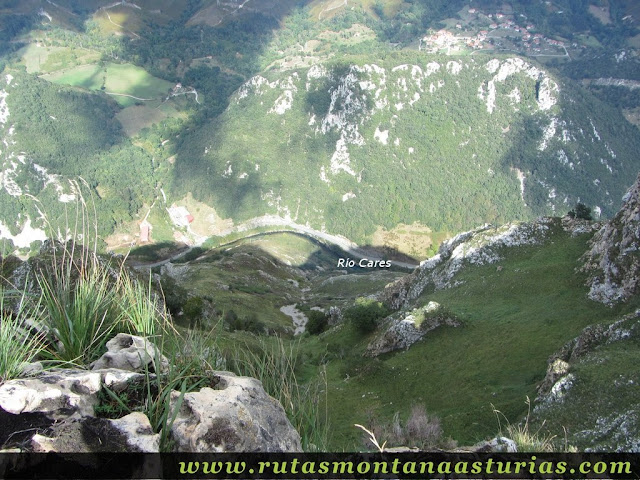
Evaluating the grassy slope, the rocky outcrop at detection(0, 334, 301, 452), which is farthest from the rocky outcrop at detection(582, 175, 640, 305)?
the rocky outcrop at detection(0, 334, 301, 452)

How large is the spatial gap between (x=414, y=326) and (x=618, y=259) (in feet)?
65.4

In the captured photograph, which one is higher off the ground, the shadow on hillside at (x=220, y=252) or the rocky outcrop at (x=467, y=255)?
the rocky outcrop at (x=467, y=255)

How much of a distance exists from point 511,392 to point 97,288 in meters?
29.4

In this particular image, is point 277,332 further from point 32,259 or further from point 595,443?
point 595,443

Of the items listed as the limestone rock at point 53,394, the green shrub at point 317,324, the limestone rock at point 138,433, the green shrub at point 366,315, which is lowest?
the green shrub at point 317,324

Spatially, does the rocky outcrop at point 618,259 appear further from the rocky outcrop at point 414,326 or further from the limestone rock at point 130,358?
the limestone rock at point 130,358

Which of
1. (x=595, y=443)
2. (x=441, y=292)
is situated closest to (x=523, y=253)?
(x=441, y=292)

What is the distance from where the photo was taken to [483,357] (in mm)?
37906

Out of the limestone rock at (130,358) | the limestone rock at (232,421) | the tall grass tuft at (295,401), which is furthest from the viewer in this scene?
the limestone rock at (130,358)

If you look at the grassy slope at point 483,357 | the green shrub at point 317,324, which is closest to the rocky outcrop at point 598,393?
the grassy slope at point 483,357

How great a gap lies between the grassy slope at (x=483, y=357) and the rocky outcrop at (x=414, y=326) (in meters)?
0.91

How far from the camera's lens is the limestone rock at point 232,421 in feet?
21.5

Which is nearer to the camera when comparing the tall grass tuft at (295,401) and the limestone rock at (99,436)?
the limestone rock at (99,436)

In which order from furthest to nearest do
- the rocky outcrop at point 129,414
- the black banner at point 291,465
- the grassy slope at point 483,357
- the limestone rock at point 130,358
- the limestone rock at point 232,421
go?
1. the grassy slope at point 483,357
2. the limestone rock at point 130,358
3. the limestone rock at point 232,421
4. the rocky outcrop at point 129,414
5. the black banner at point 291,465
